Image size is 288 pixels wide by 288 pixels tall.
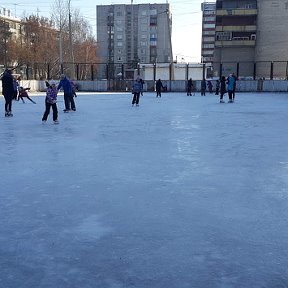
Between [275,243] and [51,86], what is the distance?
954 centimetres

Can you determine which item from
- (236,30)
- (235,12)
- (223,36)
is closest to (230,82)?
(223,36)

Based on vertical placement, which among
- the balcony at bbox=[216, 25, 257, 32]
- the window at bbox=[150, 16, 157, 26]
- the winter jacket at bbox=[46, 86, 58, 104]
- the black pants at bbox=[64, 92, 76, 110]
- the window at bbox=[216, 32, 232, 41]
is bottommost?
the black pants at bbox=[64, 92, 76, 110]

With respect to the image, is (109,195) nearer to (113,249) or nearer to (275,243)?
(113,249)

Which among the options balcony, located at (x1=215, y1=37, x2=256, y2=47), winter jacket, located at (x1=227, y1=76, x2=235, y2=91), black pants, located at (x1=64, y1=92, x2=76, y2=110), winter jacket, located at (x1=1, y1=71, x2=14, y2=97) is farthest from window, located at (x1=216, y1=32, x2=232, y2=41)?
winter jacket, located at (x1=1, y1=71, x2=14, y2=97)

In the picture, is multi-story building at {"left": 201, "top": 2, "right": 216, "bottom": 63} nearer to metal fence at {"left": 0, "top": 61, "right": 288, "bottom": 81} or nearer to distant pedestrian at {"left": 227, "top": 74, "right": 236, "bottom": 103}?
metal fence at {"left": 0, "top": 61, "right": 288, "bottom": 81}

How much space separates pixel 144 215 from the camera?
3.91m

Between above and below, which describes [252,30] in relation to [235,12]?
below

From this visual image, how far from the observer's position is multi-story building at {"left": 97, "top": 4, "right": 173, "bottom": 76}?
98250 millimetres

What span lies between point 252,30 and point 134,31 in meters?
48.1

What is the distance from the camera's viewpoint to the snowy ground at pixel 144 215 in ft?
8.97

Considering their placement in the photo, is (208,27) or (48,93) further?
(208,27)

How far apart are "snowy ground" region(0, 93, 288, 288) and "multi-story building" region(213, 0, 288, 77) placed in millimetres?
53738

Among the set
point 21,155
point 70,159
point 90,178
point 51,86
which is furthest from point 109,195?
point 51,86

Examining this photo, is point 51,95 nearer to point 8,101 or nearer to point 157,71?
point 8,101
